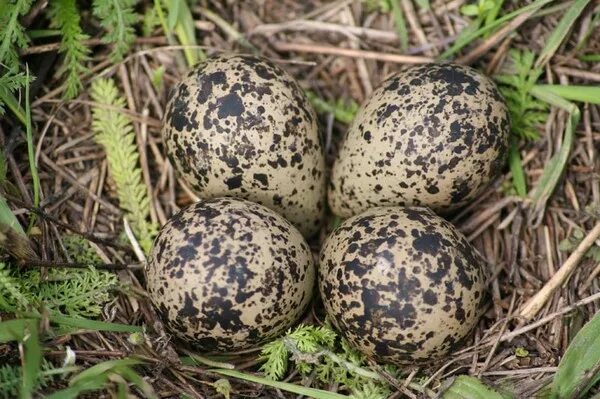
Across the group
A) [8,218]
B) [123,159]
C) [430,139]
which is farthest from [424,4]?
[8,218]

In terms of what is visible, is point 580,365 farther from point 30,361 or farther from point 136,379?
point 30,361

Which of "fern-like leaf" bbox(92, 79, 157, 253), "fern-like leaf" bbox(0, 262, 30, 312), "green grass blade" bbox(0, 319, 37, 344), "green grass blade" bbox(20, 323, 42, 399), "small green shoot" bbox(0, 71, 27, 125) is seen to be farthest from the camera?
"fern-like leaf" bbox(92, 79, 157, 253)

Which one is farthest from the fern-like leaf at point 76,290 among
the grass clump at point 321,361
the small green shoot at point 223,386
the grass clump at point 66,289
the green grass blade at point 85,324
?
the grass clump at point 321,361

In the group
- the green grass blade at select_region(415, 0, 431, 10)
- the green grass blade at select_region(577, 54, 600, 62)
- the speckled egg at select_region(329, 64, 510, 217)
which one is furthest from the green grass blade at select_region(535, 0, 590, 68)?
the green grass blade at select_region(415, 0, 431, 10)

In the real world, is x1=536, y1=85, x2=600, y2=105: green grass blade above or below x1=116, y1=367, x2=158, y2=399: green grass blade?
above

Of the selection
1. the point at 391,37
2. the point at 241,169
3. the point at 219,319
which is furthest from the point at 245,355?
the point at 391,37

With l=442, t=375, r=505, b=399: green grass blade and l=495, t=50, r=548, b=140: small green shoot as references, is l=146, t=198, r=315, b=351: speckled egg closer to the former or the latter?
l=442, t=375, r=505, b=399: green grass blade

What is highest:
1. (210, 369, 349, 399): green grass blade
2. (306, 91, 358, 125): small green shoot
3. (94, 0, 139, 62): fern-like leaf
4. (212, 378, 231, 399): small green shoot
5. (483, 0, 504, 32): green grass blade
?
(94, 0, 139, 62): fern-like leaf
